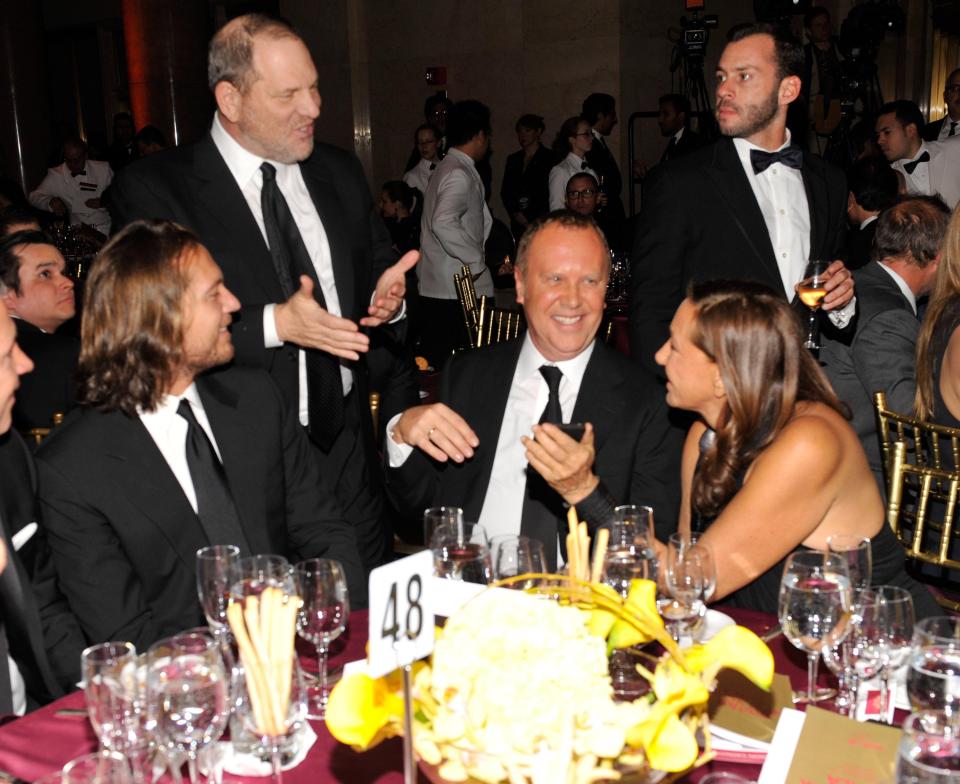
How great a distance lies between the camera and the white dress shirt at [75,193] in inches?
406

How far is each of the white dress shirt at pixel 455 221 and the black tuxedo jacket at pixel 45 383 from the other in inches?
142

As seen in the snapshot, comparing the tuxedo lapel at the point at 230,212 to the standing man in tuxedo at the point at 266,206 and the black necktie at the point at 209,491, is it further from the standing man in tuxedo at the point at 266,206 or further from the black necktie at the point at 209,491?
the black necktie at the point at 209,491

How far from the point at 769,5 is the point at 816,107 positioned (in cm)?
149

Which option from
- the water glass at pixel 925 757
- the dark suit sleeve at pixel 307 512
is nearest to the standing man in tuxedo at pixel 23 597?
the dark suit sleeve at pixel 307 512

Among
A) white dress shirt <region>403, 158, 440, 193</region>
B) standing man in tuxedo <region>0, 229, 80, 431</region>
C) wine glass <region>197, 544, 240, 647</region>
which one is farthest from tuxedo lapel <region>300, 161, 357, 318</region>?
white dress shirt <region>403, 158, 440, 193</region>

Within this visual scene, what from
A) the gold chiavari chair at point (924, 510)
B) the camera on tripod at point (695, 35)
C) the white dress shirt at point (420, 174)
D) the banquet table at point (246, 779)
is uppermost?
the camera on tripod at point (695, 35)

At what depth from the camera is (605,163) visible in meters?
8.85

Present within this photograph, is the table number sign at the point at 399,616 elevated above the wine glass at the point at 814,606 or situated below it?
above

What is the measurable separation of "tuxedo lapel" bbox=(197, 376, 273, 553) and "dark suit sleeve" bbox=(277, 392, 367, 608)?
13 cm

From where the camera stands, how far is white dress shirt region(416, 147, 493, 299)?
7090 mm

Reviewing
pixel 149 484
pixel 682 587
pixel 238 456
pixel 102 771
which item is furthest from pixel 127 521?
pixel 682 587

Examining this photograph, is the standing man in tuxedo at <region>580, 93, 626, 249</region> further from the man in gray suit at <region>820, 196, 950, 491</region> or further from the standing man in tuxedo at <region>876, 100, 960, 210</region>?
the man in gray suit at <region>820, 196, 950, 491</region>

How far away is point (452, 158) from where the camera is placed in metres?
7.10

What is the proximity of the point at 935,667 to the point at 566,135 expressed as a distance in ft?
25.0
